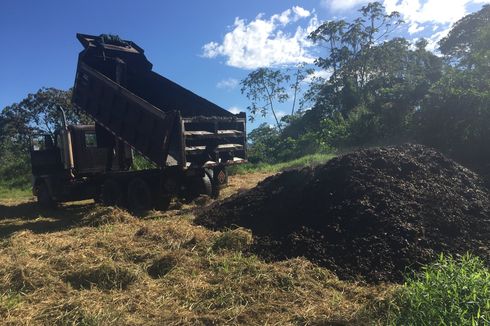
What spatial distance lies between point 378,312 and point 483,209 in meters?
3.63

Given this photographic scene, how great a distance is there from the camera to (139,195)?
10.7m

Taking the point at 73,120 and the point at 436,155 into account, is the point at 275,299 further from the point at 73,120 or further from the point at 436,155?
the point at 73,120

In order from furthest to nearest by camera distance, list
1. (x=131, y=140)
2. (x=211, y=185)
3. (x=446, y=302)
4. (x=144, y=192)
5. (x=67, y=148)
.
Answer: (x=67, y=148) → (x=211, y=185) → (x=144, y=192) → (x=131, y=140) → (x=446, y=302)

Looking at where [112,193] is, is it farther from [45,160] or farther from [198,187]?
[45,160]

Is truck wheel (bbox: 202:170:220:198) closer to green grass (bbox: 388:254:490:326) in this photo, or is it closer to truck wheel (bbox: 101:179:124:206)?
truck wheel (bbox: 101:179:124:206)

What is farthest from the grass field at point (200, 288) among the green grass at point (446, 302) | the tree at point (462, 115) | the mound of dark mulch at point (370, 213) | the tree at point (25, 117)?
the tree at point (25, 117)

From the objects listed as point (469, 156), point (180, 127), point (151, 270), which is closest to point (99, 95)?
point (180, 127)

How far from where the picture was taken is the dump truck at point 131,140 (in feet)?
32.6

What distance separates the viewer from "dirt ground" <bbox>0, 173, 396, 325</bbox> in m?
4.27

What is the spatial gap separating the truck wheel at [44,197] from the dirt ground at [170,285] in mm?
5766

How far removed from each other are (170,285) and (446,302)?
294 centimetres

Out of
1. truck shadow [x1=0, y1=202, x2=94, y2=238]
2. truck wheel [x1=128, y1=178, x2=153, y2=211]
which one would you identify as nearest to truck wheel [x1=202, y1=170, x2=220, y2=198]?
truck wheel [x1=128, y1=178, x2=153, y2=211]

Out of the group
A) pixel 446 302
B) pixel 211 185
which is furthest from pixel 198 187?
pixel 446 302

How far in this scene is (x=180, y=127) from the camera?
370 inches
